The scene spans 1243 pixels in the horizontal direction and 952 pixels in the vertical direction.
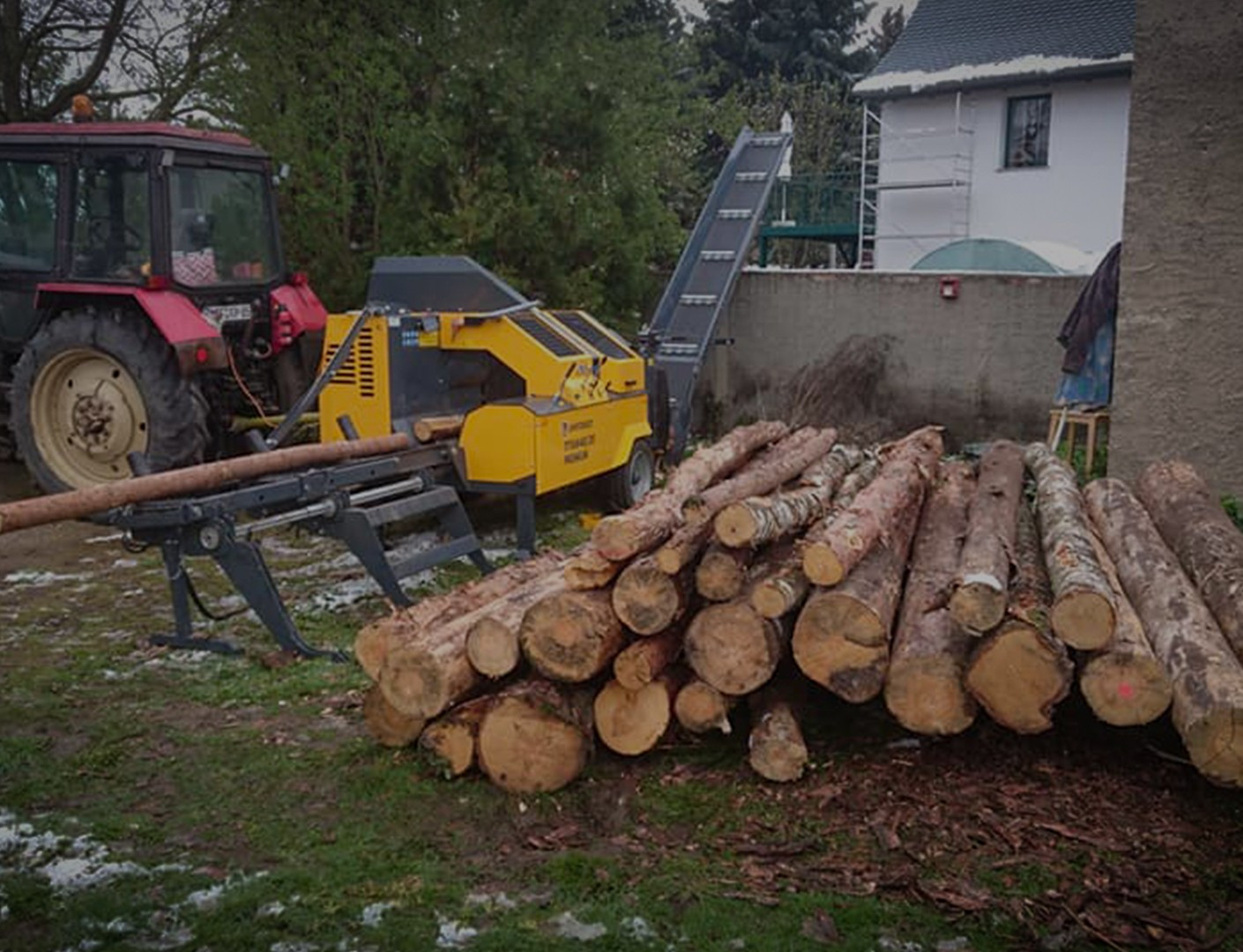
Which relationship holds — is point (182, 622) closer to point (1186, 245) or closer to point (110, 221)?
point (110, 221)

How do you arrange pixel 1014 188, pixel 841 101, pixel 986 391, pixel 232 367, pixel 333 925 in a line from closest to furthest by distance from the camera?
pixel 333 925 → pixel 232 367 → pixel 986 391 → pixel 1014 188 → pixel 841 101

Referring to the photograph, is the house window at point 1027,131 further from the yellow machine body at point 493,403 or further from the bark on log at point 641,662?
the bark on log at point 641,662

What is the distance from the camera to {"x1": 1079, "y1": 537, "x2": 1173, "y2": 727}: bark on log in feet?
12.8

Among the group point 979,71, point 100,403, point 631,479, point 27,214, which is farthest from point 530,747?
point 979,71

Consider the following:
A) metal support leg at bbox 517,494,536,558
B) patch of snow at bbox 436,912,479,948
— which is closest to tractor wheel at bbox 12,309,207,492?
metal support leg at bbox 517,494,536,558

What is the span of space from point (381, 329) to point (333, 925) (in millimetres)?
4499

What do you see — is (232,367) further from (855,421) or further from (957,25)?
(957,25)

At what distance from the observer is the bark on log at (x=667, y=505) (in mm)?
4445

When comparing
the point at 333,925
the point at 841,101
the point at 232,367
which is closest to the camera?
the point at 333,925

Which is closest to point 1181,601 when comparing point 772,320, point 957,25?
point 772,320

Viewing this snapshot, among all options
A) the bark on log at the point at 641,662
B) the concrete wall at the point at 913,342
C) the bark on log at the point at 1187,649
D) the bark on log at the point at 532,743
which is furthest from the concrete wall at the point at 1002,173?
the bark on log at the point at 532,743

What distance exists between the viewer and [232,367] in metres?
8.36

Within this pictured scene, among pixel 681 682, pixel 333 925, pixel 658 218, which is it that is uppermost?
pixel 658 218

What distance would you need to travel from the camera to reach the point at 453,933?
335cm
